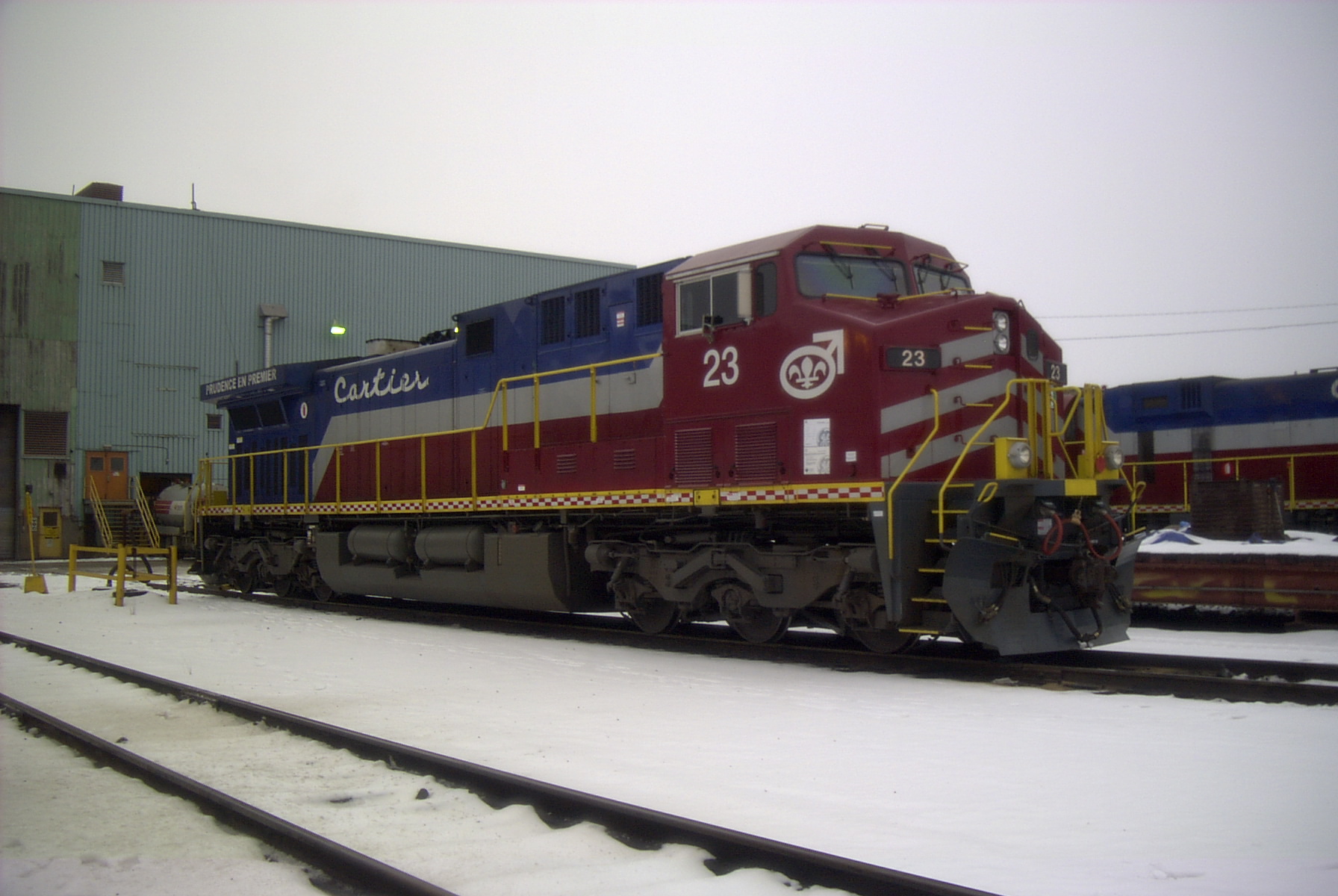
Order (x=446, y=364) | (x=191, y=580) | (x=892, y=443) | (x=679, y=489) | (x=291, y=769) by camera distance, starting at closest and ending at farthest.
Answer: (x=291, y=769)
(x=892, y=443)
(x=679, y=489)
(x=446, y=364)
(x=191, y=580)

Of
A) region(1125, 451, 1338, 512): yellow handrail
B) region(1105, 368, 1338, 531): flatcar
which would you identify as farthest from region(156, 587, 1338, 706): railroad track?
region(1105, 368, 1338, 531): flatcar

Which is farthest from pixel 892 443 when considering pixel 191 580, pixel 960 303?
pixel 191 580

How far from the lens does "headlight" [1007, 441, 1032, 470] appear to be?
7887 millimetres

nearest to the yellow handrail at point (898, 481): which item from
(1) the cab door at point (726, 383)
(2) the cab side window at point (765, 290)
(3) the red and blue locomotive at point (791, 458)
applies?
(3) the red and blue locomotive at point (791, 458)

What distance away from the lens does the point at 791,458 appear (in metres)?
8.84

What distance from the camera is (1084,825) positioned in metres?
4.44

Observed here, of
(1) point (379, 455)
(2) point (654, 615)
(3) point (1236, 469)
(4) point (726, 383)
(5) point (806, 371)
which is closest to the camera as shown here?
(5) point (806, 371)

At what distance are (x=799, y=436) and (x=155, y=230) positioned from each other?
30.7 m

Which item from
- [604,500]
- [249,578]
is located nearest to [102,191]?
[249,578]

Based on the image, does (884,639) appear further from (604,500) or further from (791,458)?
(604,500)

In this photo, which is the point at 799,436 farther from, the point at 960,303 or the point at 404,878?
the point at 404,878

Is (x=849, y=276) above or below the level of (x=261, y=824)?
above

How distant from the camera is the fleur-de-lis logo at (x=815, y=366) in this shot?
852cm

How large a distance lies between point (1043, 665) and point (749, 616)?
272 centimetres
